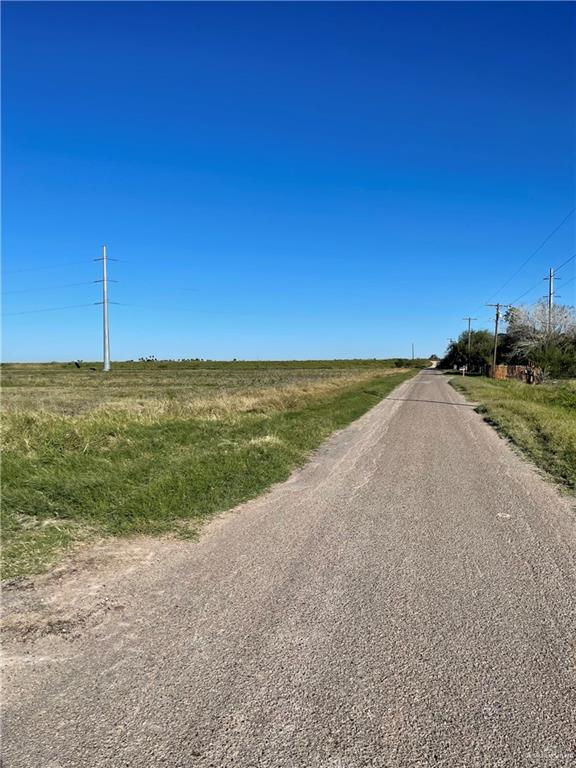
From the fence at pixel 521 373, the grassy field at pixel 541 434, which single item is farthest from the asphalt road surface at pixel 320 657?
the fence at pixel 521 373

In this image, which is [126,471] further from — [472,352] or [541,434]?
[472,352]

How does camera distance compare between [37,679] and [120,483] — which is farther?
[120,483]

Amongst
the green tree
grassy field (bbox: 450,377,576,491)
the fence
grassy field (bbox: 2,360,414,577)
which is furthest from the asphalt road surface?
the green tree

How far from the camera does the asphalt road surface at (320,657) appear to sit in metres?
2.44

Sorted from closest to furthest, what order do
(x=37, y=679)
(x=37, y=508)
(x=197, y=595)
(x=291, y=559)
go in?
(x=37, y=679)
(x=197, y=595)
(x=291, y=559)
(x=37, y=508)

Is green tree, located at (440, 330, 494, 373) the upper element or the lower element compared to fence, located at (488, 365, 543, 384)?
upper

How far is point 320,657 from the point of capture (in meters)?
3.18

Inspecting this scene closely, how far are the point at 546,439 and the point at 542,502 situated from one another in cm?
618

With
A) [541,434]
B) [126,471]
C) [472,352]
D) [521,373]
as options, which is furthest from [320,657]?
[472,352]

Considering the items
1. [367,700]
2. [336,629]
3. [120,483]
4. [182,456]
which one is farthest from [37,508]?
[367,700]

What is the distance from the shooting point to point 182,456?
918 cm

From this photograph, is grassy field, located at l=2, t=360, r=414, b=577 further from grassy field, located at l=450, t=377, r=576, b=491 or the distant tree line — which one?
the distant tree line

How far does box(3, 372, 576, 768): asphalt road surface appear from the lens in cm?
244

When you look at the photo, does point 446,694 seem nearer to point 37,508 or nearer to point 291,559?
point 291,559
